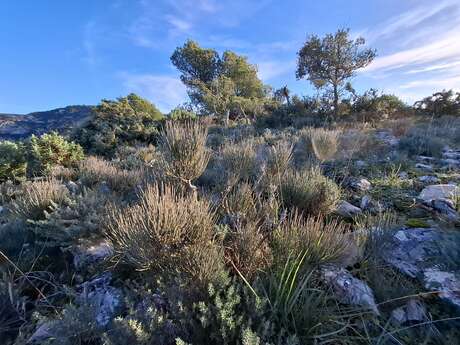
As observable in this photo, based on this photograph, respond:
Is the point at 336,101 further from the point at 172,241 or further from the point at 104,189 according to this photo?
the point at 172,241

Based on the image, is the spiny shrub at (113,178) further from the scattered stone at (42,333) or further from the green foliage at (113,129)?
the green foliage at (113,129)

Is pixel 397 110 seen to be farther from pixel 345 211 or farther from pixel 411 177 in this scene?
pixel 345 211

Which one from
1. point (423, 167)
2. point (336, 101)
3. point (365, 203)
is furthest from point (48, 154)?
point (336, 101)

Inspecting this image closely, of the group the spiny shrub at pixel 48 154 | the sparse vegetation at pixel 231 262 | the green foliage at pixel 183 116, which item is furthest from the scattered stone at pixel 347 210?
the spiny shrub at pixel 48 154

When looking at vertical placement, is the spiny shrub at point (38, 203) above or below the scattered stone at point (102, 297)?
above

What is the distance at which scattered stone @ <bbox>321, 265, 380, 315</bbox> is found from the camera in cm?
180

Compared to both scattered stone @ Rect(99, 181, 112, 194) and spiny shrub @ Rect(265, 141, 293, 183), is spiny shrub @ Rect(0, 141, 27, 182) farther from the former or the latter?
spiny shrub @ Rect(265, 141, 293, 183)

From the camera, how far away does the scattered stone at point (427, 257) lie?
183 cm

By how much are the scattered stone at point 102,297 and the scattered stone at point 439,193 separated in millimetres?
3608

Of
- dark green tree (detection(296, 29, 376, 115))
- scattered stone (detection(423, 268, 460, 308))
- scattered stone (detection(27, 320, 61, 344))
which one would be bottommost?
scattered stone (detection(27, 320, 61, 344))

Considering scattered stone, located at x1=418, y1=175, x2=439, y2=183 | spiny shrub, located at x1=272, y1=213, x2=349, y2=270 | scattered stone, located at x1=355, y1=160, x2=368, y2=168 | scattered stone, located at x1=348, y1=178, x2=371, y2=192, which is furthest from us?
scattered stone, located at x1=355, y1=160, x2=368, y2=168

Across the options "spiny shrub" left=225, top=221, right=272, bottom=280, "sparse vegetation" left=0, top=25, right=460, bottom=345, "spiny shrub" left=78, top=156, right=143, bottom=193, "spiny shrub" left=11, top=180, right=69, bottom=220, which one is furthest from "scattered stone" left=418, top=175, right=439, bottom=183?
"spiny shrub" left=11, top=180, right=69, bottom=220

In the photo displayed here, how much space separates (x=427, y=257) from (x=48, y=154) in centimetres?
858

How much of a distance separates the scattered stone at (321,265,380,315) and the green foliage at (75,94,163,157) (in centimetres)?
970
